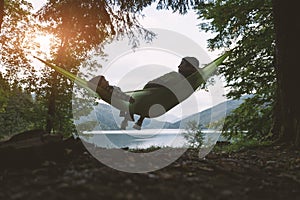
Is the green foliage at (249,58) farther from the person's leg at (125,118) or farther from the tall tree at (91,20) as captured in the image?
the person's leg at (125,118)

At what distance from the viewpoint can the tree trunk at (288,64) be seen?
396 cm

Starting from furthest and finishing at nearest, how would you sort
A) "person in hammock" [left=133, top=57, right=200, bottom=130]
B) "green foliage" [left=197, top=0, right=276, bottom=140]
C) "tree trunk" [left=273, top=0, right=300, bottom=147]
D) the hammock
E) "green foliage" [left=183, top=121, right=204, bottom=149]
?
"green foliage" [left=183, top=121, right=204, bottom=149], "green foliage" [left=197, top=0, right=276, bottom=140], "tree trunk" [left=273, top=0, right=300, bottom=147], "person in hammock" [left=133, top=57, right=200, bottom=130], the hammock

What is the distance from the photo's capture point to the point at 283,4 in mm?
4062

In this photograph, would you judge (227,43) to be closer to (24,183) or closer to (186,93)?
(186,93)

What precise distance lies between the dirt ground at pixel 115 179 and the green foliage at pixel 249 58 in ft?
10.1

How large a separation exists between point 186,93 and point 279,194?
216 centimetres

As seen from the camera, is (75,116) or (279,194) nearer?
(279,194)

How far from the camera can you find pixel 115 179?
69.3 inches

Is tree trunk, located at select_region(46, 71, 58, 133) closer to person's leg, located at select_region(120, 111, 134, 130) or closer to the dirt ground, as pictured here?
person's leg, located at select_region(120, 111, 134, 130)

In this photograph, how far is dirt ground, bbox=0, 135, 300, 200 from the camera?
1.50m

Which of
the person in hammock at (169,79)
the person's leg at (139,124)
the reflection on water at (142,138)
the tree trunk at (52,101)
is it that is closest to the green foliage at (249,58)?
the reflection on water at (142,138)

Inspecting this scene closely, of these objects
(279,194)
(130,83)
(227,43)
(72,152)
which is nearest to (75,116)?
(227,43)

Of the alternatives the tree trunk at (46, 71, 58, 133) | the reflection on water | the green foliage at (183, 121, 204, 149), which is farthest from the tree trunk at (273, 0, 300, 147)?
the green foliage at (183, 121, 204, 149)

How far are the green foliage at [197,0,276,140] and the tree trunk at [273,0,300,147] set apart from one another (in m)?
1.18
